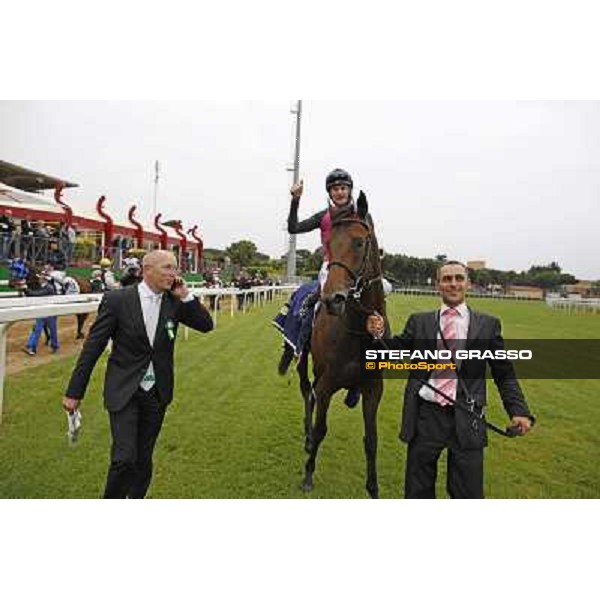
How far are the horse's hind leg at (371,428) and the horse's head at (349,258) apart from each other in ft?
2.80

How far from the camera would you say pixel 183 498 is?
309cm

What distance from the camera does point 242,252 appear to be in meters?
4.09

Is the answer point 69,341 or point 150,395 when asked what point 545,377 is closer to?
point 150,395

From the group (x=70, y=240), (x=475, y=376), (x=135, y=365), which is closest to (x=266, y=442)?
(x=135, y=365)

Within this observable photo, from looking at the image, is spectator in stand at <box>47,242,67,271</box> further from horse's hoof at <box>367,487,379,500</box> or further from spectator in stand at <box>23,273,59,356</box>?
horse's hoof at <box>367,487,379,500</box>

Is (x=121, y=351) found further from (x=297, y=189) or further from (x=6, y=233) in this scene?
(x=6, y=233)

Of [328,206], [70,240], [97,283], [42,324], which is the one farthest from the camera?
[42,324]

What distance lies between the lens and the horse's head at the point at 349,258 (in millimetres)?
2898

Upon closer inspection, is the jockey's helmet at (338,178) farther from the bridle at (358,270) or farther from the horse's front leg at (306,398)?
the horse's front leg at (306,398)

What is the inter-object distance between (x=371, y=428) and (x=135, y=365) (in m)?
1.85

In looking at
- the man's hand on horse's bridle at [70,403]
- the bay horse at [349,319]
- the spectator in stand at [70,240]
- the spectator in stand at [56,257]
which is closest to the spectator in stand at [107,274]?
the spectator in stand at [70,240]

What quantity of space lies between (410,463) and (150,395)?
1.68 m

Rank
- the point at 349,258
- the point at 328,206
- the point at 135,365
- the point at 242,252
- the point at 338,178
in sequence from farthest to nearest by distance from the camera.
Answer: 1. the point at 242,252
2. the point at 328,206
3. the point at 338,178
4. the point at 349,258
5. the point at 135,365

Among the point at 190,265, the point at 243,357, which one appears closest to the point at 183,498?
the point at 190,265
